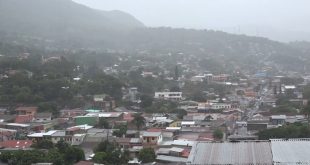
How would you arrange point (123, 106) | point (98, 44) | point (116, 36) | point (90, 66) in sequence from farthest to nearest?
point (116, 36), point (98, 44), point (90, 66), point (123, 106)

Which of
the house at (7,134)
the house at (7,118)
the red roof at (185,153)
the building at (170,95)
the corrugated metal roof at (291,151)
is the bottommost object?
the house at (7,134)

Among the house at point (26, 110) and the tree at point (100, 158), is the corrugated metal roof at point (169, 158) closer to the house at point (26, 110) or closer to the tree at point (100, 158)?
the tree at point (100, 158)

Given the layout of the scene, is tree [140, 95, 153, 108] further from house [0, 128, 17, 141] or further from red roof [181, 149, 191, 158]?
red roof [181, 149, 191, 158]

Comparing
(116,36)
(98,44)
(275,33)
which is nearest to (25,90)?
(98,44)

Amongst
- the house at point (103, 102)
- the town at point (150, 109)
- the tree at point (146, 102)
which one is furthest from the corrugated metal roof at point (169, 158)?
the tree at point (146, 102)

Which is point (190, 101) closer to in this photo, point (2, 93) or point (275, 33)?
point (2, 93)

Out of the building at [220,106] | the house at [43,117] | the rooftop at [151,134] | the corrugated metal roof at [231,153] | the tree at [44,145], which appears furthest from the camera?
the building at [220,106]
